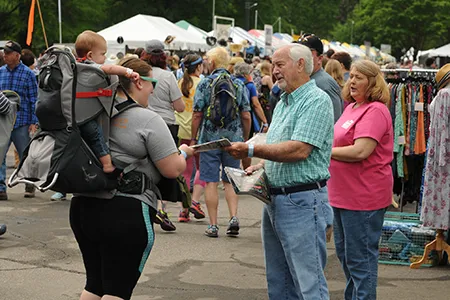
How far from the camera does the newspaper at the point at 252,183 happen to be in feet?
16.4

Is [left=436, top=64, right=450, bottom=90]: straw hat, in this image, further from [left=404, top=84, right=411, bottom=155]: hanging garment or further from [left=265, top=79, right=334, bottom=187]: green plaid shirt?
[left=265, top=79, right=334, bottom=187]: green plaid shirt

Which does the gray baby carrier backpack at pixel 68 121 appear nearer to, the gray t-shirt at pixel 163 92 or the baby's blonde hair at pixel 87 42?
the baby's blonde hair at pixel 87 42

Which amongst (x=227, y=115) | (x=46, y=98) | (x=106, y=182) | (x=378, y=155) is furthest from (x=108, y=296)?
(x=227, y=115)

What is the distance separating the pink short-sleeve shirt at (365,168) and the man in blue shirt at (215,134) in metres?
3.64

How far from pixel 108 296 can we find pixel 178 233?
5105mm

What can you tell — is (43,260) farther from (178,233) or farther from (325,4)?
(325,4)

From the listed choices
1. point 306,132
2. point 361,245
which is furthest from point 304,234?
point 361,245

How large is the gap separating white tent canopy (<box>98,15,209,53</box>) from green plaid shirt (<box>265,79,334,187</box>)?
22.5 m

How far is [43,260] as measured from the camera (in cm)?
831

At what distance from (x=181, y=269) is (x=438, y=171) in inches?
99.6

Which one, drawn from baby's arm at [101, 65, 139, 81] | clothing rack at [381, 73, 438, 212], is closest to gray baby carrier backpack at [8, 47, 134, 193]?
baby's arm at [101, 65, 139, 81]

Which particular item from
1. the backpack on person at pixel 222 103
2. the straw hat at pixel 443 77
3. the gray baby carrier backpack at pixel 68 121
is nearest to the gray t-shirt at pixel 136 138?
the gray baby carrier backpack at pixel 68 121

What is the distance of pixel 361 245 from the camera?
591 centimetres

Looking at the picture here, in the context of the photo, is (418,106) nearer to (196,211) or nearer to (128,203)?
(196,211)
